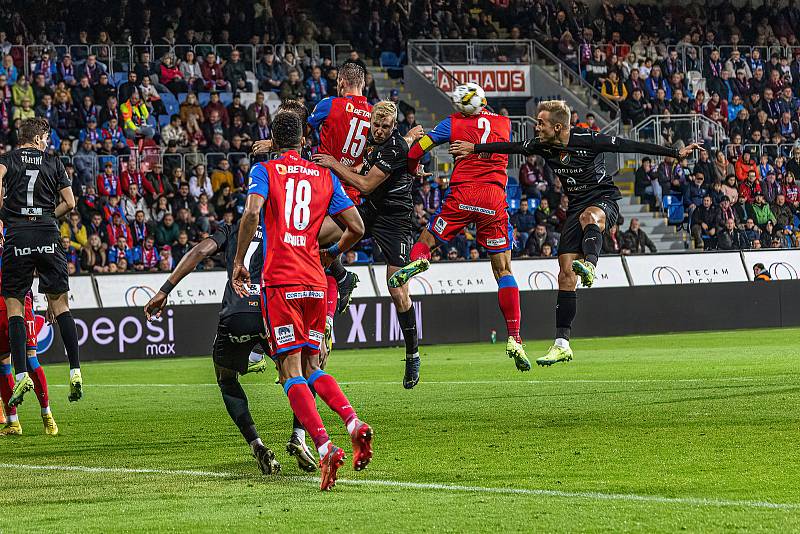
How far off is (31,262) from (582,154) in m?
5.35

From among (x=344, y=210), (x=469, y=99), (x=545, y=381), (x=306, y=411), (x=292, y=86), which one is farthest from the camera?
(x=292, y=86)

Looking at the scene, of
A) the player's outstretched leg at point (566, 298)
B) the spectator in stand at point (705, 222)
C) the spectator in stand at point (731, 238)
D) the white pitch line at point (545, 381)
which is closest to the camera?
the player's outstretched leg at point (566, 298)

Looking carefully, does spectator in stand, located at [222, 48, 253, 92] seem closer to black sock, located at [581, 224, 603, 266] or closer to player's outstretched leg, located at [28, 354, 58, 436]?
black sock, located at [581, 224, 603, 266]

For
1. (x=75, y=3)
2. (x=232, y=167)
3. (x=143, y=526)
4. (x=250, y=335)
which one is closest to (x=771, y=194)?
(x=232, y=167)

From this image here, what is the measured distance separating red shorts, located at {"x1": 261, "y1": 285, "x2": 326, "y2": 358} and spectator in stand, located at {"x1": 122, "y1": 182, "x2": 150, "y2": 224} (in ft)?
56.0

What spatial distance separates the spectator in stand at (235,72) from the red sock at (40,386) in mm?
17787

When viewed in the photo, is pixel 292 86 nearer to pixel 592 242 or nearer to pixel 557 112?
pixel 557 112

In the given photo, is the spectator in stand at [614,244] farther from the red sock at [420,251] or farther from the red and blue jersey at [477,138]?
the red sock at [420,251]

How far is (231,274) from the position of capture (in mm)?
8227

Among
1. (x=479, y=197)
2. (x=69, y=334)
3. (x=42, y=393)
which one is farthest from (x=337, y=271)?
(x=42, y=393)

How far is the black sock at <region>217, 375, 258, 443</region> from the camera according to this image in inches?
326

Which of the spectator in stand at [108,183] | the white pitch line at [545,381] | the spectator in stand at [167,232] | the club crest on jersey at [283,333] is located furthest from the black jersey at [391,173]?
the spectator in stand at [108,183]

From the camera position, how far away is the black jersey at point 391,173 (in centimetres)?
1163

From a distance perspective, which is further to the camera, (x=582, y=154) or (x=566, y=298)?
(x=566, y=298)
